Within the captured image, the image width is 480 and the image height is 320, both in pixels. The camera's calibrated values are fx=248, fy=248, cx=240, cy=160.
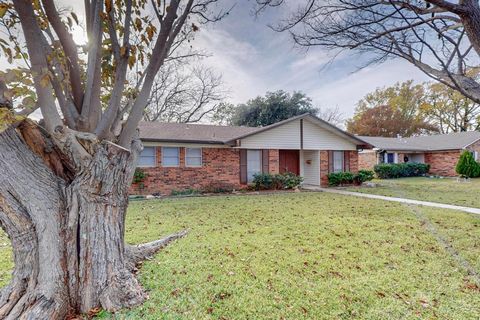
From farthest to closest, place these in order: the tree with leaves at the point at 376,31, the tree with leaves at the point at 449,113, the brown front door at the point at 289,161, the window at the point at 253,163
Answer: the tree with leaves at the point at 449,113 < the brown front door at the point at 289,161 < the window at the point at 253,163 < the tree with leaves at the point at 376,31

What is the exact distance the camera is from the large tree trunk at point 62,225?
262 centimetres

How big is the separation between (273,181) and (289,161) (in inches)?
128

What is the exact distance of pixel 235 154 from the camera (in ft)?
47.9

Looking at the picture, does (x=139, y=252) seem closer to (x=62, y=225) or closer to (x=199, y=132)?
(x=62, y=225)

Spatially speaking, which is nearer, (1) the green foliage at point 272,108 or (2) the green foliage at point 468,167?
(2) the green foliage at point 468,167

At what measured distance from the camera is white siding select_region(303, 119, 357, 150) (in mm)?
15531

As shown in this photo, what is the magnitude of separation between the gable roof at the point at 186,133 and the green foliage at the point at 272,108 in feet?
36.1

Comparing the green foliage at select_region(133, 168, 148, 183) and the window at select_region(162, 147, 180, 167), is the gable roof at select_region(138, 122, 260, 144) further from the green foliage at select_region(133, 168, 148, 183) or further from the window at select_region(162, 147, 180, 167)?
the green foliage at select_region(133, 168, 148, 183)

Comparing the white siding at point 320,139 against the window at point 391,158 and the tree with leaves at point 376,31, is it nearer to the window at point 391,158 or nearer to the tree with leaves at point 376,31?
the tree with leaves at point 376,31

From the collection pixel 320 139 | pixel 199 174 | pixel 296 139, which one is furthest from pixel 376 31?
pixel 199 174

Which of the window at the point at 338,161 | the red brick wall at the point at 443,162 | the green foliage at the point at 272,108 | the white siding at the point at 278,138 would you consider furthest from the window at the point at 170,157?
the red brick wall at the point at 443,162

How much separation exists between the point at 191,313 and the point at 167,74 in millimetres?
24937

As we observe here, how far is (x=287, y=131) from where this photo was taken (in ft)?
49.5

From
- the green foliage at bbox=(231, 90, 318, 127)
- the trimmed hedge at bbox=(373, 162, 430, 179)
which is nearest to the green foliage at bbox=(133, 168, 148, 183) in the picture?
the green foliage at bbox=(231, 90, 318, 127)
